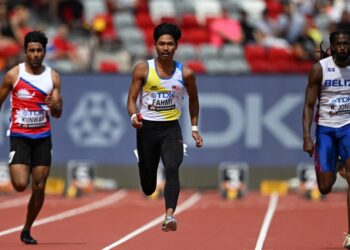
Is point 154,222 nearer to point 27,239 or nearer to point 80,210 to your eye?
point 80,210

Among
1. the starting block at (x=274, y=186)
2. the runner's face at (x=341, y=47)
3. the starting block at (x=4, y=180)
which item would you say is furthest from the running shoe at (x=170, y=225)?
the starting block at (x=274, y=186)

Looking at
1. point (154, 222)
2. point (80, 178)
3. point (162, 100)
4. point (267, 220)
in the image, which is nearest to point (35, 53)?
point (162, 100)

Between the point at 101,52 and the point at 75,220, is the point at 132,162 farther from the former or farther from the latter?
the point at 75,220

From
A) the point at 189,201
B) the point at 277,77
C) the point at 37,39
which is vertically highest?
the point at 37,39

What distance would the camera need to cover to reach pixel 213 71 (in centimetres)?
2255

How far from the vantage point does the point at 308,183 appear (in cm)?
2080

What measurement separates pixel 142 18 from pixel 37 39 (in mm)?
12485

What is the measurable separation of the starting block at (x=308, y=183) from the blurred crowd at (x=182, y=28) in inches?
82.3

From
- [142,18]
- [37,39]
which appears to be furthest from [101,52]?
[37,39]

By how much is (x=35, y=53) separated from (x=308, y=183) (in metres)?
8.80

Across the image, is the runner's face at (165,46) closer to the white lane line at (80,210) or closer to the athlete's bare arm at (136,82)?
the athlete's bare arm at (136,82)

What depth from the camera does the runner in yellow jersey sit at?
475 inches

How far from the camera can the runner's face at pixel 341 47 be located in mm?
12219

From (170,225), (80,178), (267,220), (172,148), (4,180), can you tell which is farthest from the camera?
(4,180)
